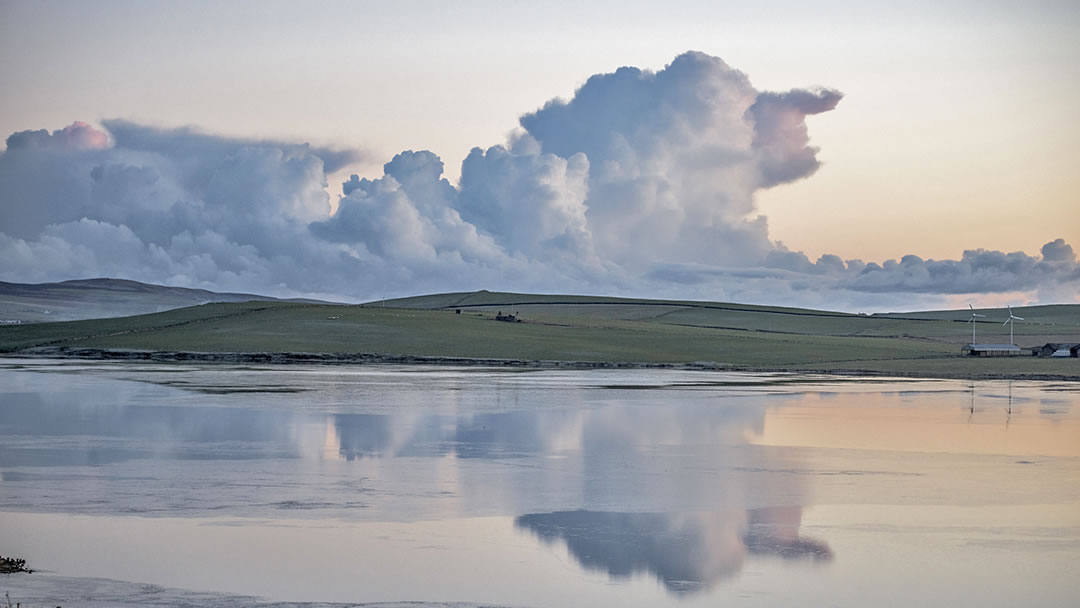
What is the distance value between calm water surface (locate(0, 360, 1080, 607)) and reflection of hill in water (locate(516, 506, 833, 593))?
0.23ft

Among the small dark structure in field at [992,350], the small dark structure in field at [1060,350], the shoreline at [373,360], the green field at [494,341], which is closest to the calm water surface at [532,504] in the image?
the shoreline at [373,360]

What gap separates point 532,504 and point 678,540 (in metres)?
3.88

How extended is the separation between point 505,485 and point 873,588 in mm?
9742

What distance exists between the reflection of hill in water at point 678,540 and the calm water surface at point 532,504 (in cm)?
7

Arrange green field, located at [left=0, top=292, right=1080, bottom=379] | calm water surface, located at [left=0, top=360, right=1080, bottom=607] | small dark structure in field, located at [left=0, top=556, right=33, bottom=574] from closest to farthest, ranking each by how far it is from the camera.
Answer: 1. small dark structure in field, located at [left=0, top=556, right=33, bottom=574]
2. calm water surface, located at [left=0, top=360, right=1080, bottom=607]
3. green field, located at [left=0, top=292, right=1080, bottom=379]

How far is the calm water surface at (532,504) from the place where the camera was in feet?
51.1

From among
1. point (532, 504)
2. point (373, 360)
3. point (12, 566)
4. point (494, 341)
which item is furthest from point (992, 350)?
point (12, 566)

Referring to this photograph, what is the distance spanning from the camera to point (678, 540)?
18.5m

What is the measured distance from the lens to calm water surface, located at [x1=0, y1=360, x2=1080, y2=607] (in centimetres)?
1559

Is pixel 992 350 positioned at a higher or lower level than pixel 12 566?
lower

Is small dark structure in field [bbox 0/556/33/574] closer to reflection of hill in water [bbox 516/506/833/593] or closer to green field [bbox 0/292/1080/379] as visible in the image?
reflection of hill in water [bbox 516/506/833/593]

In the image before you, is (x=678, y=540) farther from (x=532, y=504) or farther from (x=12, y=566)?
(x=12, y=566)

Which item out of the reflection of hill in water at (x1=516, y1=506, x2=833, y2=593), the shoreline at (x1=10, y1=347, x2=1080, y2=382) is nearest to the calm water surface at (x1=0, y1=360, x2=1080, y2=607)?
the reflection of hill in water at (x1=516, y1=506, x2=833, y2=593)

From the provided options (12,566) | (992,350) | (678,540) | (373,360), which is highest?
(12,566)
